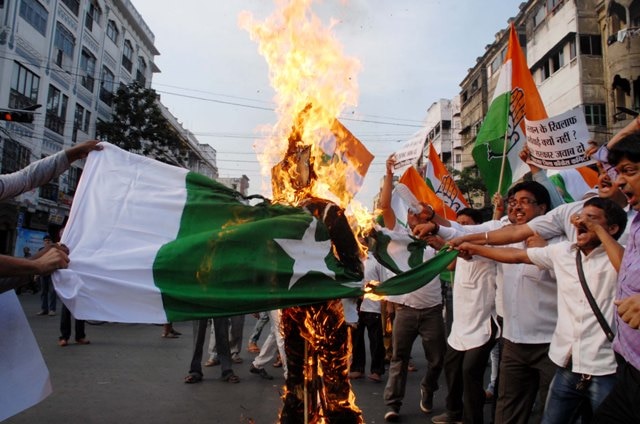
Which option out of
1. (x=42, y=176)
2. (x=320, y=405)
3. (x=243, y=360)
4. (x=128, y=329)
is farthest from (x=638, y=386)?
(x=128, y=329)

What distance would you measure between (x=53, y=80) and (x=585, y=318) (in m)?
30.0

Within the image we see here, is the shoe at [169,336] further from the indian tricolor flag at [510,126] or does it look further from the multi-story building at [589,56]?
the multi-story building at [589,56]

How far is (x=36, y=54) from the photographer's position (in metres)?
25.9

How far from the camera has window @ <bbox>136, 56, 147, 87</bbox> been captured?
40.7 metres

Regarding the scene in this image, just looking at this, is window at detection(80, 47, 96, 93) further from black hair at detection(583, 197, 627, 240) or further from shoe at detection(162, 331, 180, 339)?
black hair at detection(583, 197, 627, 240)

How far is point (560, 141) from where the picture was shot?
20.5 ft

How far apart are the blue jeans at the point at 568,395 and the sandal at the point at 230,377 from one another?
468cm

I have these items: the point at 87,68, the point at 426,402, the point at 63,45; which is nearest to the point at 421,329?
the point at 426,402

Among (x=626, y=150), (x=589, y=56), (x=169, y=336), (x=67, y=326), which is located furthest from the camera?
(x=589, y=56)

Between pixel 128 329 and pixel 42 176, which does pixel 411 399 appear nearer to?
pixel 42 176

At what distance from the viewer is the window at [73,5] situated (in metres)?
29.1

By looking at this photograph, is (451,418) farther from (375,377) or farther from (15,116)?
(15,116)

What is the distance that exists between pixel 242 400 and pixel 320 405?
2.93 metres

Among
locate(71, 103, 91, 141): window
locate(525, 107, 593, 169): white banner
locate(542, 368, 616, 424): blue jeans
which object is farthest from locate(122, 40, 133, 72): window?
locate(542, 368, 616, 424): blue jeans
